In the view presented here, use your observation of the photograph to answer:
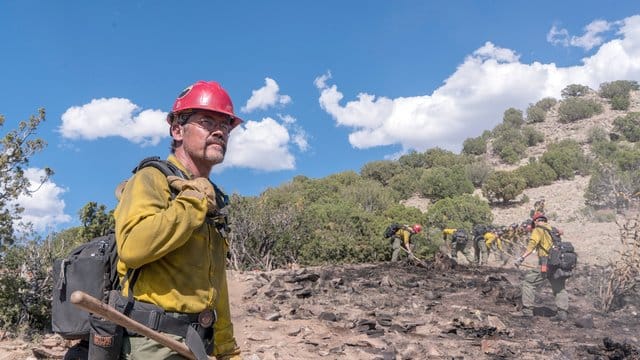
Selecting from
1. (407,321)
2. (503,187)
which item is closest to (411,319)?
(407,321)

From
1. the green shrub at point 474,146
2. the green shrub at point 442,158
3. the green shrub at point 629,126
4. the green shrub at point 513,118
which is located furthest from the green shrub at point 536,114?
the green shrub at point 442,158

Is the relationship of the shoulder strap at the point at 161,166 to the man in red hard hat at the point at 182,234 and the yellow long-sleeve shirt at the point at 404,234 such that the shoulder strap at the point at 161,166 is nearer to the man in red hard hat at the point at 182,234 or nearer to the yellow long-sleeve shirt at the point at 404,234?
the man in red hard hat at the point at 182,234

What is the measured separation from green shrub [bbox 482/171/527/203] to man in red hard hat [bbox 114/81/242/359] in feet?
102

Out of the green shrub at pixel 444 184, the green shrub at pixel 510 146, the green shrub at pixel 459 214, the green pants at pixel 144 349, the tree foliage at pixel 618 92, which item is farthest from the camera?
the tree foliage at pixel 618 92

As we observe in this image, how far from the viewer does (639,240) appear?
31.4ft

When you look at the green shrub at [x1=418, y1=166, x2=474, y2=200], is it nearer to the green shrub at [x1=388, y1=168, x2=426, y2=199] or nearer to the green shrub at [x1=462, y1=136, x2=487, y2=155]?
the green shrub at [x1=388, y1=168, x2=426, y2=199]

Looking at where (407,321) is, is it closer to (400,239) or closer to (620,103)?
(400,239)

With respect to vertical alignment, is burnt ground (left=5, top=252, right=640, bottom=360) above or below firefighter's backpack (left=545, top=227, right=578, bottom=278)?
below

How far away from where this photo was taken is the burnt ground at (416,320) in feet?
21.0

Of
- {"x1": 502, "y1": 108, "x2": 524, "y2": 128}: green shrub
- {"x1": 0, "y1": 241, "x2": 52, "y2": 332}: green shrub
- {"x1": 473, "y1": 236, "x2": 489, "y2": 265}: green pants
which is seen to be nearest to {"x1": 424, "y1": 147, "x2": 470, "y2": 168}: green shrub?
{"x1": 502, "y1": 108, "x2": 524, "y2": 128}: green shrub

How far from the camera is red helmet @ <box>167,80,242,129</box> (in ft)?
7.14

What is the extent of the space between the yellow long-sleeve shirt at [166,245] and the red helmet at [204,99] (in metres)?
0.24

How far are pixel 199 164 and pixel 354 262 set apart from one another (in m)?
14.9

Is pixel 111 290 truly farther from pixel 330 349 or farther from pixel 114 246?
pixel 330 349
